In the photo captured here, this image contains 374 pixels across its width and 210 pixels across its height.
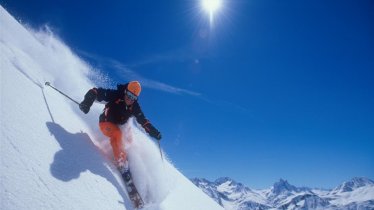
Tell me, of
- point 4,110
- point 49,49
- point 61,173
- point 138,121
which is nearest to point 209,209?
point 138,121

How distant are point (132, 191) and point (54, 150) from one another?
1945mm

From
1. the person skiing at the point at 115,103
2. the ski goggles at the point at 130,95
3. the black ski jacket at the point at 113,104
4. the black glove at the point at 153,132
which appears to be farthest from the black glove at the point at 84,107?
the black glove at the point at 153,132

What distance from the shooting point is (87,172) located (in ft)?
21.0

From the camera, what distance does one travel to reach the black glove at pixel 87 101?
Answer: 859 cm

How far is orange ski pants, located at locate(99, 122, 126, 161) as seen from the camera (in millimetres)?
7995

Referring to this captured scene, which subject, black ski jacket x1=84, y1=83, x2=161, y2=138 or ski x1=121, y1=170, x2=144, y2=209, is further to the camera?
black ski jacket x1=84, y1=83, x2=161, y2=138

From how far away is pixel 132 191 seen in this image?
23.6 feet

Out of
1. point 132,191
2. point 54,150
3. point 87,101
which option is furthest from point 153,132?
point 54,150

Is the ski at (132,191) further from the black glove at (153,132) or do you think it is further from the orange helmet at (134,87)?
the black glove at (153,132)

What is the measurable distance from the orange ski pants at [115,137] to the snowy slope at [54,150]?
313mm

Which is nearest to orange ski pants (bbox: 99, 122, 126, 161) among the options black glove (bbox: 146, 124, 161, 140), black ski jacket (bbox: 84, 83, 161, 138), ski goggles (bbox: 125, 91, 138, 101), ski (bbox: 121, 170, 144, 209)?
black ski jacket (bbox: 84, 83, 161, 138)

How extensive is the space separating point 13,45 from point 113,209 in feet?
21.0

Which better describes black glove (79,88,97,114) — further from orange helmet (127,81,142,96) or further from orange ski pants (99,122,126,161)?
orange helmet (127,81,142,96)

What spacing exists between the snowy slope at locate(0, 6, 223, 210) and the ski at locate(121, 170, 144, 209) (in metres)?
0.15
